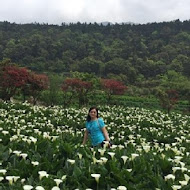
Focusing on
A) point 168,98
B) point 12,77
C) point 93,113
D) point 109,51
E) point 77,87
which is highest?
point 109,51

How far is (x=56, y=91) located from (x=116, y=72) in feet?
111

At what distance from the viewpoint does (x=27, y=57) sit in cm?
7038

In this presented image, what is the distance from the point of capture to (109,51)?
74.2 metres

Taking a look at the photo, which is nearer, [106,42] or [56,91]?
[56,91]

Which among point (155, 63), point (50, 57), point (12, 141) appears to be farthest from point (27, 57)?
point (12, 141)

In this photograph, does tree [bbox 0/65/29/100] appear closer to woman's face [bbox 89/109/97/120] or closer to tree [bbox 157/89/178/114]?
tree [bbox 157/89/178/114]

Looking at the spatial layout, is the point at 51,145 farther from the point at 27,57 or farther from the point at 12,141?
the point at 27,57

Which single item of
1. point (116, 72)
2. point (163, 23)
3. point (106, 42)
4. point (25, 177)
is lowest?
point (25, 177)

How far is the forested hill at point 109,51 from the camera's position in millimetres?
63406

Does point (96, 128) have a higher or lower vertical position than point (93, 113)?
lower

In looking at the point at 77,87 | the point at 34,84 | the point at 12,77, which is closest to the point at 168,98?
the point at 77,87

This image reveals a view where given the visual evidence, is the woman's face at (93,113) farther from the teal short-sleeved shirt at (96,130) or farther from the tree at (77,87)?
the tree at (77,87)

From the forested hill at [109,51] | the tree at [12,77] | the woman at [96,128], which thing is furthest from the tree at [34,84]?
the forested hill at [109,51]

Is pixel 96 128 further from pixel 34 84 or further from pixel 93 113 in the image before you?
pixel 34 84
